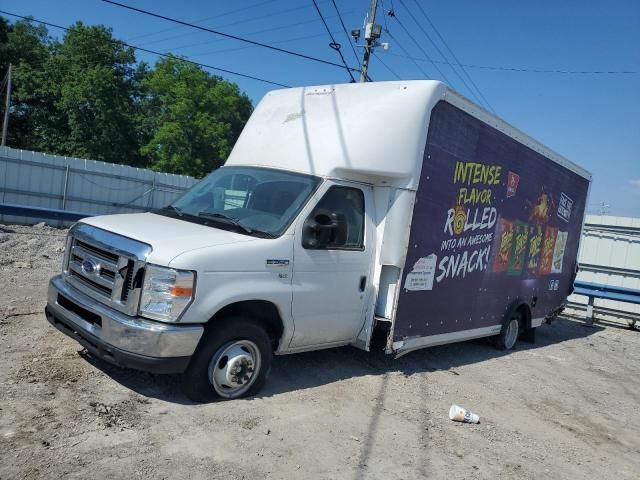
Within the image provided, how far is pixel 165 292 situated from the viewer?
4293 millimetres

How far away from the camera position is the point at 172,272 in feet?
14.0

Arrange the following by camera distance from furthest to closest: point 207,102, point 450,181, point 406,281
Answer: point 207,102
point 450,181
point 406,281

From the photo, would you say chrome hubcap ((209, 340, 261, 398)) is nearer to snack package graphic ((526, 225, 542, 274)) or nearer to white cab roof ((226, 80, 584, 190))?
white cab roof ((226, 80, 584, 190))

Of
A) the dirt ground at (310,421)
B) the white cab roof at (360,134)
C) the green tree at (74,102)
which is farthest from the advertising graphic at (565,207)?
the green tree at (74,102)

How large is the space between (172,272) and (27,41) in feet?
138

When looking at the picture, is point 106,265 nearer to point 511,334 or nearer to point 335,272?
point 335,272

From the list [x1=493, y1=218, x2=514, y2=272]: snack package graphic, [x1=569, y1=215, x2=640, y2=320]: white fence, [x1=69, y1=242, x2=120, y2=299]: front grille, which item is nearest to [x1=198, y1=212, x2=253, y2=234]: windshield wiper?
[x1=69, y1=242, x2=120, y2=299]: front grille

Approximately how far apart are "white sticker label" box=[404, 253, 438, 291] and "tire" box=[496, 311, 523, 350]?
106 inches

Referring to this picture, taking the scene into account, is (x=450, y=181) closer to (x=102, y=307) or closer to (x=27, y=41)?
(x=102, y=307)

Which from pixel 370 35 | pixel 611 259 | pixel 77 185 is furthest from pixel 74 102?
pixel 611 259

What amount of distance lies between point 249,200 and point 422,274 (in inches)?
88.4

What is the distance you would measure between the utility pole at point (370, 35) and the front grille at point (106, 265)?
17.6m

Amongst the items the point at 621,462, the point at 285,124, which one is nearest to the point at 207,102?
the point at 285,124

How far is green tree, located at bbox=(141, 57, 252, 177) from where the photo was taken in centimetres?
3891
